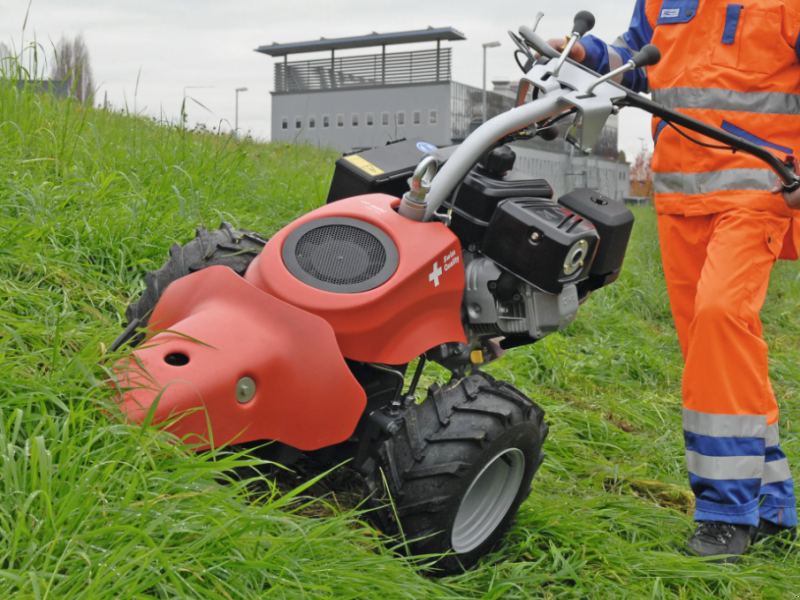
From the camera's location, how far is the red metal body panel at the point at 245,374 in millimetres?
1594

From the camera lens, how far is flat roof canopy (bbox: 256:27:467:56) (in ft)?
137

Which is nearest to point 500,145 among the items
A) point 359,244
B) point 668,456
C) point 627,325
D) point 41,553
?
point 359,244

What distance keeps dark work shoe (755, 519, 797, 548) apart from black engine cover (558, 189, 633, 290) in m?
1.05

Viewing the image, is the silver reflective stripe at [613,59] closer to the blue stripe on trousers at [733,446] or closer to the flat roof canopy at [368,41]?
the blue stripe on trousers at [733,446]

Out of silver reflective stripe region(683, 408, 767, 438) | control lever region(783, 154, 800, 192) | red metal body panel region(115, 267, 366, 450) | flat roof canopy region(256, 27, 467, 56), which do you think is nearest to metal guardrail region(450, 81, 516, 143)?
flat roof canopy region(256, 27, 467, 56)

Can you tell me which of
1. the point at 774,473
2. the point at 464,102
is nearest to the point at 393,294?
the point at 774,473

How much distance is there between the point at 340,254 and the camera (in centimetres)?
183

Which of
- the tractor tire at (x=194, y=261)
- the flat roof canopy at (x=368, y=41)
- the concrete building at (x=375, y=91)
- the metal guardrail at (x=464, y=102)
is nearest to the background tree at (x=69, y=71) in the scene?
the tractor tire at (x=194, y=261)

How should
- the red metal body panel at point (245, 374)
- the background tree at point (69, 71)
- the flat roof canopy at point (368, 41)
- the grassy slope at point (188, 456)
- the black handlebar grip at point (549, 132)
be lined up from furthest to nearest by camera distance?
the flat roof canopy at point (368, 41)
the background tree at point (69, 71)
the black handlebar grip at point (549, 132)
the red metal body panel at point (245, 374)
the grassy slope at point (188, 456)

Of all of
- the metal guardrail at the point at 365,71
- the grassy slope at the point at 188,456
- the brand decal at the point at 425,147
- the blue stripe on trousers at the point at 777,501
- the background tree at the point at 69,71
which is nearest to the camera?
the grassy slope at the point at 188,456

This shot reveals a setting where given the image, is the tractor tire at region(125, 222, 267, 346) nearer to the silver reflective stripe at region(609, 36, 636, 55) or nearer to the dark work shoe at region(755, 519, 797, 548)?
the silver reflective stripe at region(609, 36, 636, 55)

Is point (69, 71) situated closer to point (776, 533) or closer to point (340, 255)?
point (340, 255)

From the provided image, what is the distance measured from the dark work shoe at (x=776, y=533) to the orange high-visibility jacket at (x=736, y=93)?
2.98 feet

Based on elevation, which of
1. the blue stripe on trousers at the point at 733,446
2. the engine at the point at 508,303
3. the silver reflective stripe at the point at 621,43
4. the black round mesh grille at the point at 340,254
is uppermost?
the silver reflective stripe at the point at 621,43
